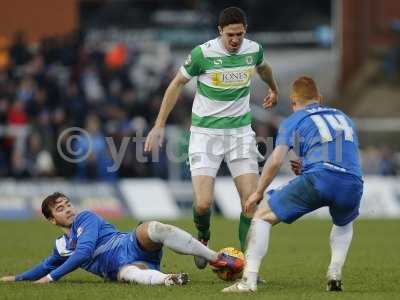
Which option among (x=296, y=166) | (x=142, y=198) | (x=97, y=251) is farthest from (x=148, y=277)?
(x=142, y=198)

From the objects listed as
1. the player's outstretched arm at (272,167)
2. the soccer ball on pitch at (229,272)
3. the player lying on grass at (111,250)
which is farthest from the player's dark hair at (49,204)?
the player's outstretched arm at (272,167)

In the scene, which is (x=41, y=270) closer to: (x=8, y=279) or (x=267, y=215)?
(x=8, y=279)

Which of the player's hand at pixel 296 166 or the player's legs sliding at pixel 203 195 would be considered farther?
the player's legs sliding at pixel 203 195

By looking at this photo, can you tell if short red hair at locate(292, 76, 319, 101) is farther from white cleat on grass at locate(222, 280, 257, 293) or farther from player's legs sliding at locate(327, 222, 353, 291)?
white cleat on grass at locate(222, 280, 257, 293)

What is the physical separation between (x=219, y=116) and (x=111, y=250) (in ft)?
6.88

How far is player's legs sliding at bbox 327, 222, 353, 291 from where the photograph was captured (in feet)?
34.7

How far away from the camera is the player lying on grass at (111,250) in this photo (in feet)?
35.6

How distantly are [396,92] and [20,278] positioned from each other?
22391 millimetres

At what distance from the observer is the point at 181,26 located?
32.2m

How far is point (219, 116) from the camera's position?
12406 millimetres

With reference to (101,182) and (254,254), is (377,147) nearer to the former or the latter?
(101,182)

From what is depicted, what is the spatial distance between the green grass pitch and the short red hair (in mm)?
1811

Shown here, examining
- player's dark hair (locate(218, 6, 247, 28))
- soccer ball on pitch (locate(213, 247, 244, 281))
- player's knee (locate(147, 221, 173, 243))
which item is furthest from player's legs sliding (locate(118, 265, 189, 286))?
player's dark hair (locate(218, 6, 247, 28))

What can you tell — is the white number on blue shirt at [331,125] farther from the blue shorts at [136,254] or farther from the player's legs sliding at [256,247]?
the blue shorts at [136,254]
